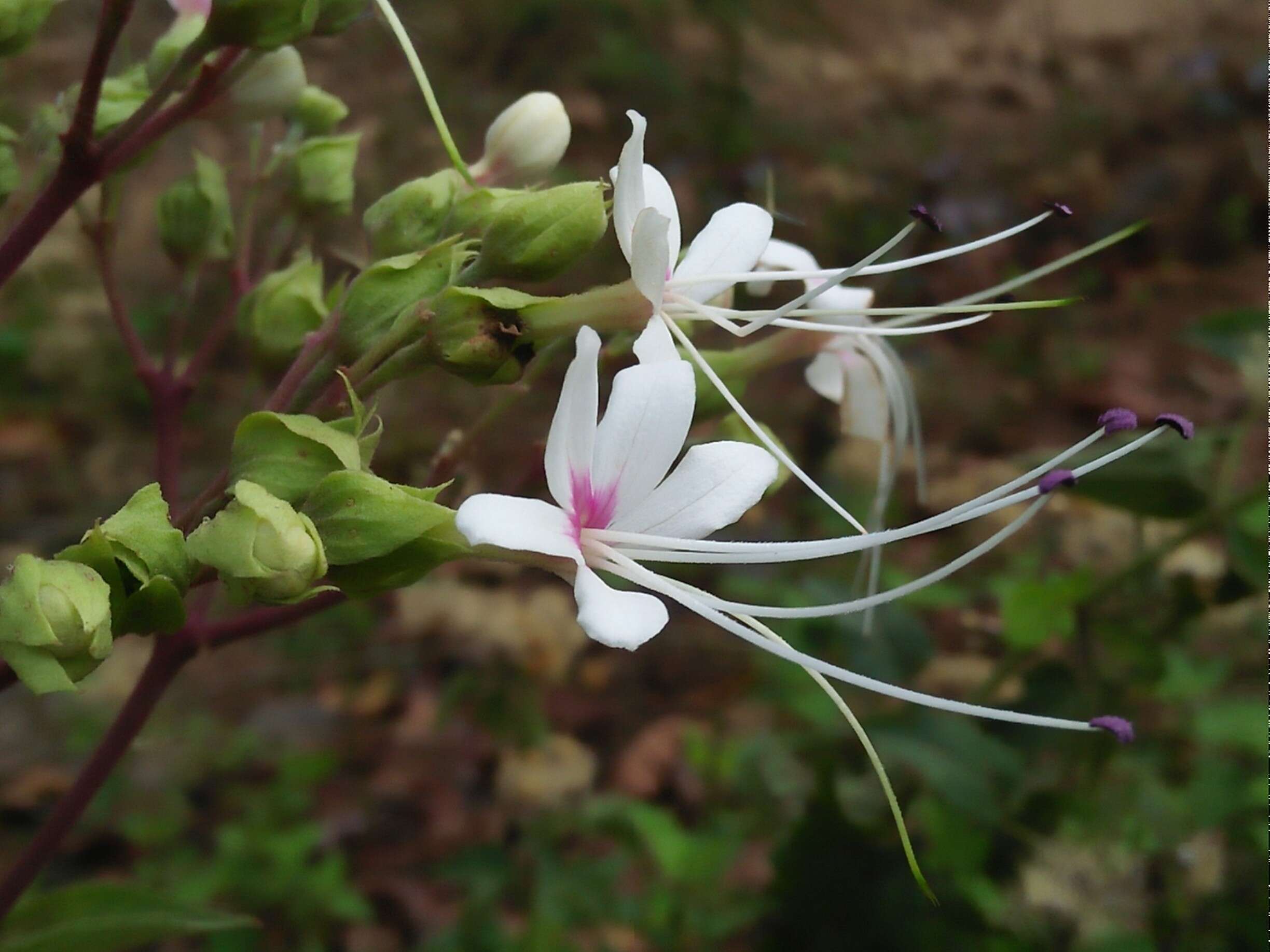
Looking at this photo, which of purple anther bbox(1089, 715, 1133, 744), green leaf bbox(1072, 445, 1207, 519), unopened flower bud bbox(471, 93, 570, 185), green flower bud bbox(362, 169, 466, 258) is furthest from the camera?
green leaf bbox(1072, 445, 1207, 519)

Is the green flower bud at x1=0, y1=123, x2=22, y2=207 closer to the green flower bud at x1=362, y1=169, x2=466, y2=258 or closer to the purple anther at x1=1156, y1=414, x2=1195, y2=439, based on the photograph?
the green flower bud at x1=362, y1=169, x2=466, y2=258

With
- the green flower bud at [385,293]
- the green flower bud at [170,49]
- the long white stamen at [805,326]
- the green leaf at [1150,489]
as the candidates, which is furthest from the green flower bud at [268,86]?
the green leaf at [1150,489]

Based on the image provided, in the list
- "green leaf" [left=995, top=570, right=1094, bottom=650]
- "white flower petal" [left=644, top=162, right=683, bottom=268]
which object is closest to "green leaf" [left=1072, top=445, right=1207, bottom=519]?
"green leaf" [left=995, top=570, right=1094, bottom=650]

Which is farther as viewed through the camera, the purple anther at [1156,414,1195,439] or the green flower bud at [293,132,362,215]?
the green flower bud at [293,132,362,215]

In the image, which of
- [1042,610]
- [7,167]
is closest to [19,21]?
[7,167]

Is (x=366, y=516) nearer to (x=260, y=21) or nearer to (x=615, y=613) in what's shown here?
(x=615, y=613)

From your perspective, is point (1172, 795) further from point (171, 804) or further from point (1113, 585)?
point (171, 804)

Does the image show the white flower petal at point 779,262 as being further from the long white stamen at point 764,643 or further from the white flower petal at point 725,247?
the long white stamen at point 764,643

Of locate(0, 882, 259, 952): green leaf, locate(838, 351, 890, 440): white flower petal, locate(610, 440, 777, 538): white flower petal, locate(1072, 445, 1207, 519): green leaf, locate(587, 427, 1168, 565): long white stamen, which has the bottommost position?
locate(1072, 445, 1207, 519): green leaf
